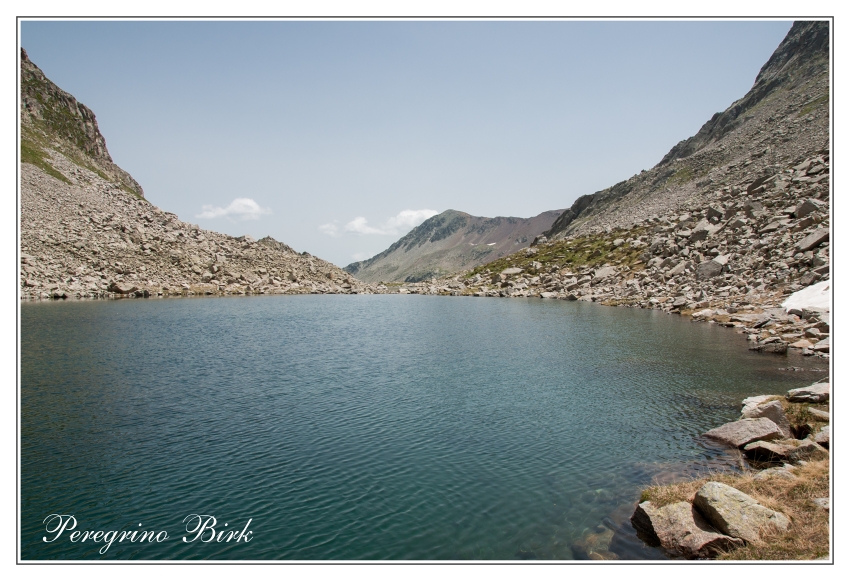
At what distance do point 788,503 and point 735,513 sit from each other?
9.56ft

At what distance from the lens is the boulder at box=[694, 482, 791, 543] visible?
15.1 metres

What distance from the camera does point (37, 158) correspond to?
475 ft

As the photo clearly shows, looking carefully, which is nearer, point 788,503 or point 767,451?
point 788,503

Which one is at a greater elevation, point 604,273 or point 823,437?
point 604,273

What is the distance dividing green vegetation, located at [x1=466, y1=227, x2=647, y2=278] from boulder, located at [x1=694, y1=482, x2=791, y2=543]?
113 m

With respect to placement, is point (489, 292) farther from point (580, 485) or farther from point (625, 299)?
point (580, 485)

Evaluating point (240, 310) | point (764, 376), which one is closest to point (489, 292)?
point (240, 310)

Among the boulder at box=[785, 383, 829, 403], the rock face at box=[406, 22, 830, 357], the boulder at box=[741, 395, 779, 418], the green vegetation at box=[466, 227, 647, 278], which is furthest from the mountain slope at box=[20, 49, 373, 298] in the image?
the boulder at box=[785, 383, 829, 403]

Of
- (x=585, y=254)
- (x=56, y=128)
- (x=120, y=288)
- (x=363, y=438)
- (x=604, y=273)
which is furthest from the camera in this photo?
(x=56, y=128)

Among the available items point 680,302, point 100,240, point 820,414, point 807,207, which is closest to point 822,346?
point 820,414

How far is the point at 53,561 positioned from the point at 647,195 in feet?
657

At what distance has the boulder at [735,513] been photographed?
49.6 ft

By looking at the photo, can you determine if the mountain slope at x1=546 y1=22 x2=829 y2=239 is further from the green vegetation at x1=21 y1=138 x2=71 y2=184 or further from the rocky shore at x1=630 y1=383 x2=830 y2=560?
the green vegetation at x1=21 y1=138 x2=71 y2=184

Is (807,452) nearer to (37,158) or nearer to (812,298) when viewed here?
(812,298)
